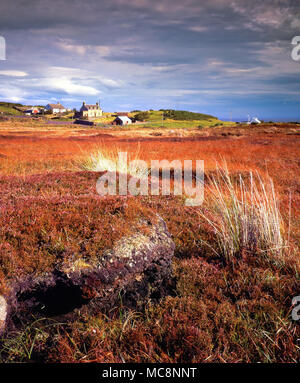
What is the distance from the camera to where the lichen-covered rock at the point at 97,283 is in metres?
3.52

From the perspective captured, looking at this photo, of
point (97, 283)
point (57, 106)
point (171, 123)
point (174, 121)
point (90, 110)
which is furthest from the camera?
point (57, 106)

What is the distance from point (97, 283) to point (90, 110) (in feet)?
502

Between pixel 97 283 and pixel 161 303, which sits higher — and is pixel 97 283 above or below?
above

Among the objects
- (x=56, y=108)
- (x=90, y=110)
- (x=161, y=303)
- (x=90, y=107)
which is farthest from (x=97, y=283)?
(x=56, y=108)

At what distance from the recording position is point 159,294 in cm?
427

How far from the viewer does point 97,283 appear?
370 centimetres

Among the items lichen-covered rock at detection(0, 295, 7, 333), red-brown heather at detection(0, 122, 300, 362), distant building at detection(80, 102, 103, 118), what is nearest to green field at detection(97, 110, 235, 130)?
distant building at detection(80, 102, 103, 118)

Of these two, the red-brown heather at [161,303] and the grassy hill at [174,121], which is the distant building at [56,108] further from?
the red-brown heather at [161,303]

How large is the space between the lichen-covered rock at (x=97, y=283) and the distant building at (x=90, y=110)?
5751 inches

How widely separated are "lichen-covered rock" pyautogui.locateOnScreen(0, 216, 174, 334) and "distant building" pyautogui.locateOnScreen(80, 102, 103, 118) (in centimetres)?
14608

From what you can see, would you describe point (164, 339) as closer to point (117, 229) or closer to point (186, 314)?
point (186, 314)

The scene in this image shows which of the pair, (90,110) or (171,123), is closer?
(171,123)

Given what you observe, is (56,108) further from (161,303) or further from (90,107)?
(161,303)
